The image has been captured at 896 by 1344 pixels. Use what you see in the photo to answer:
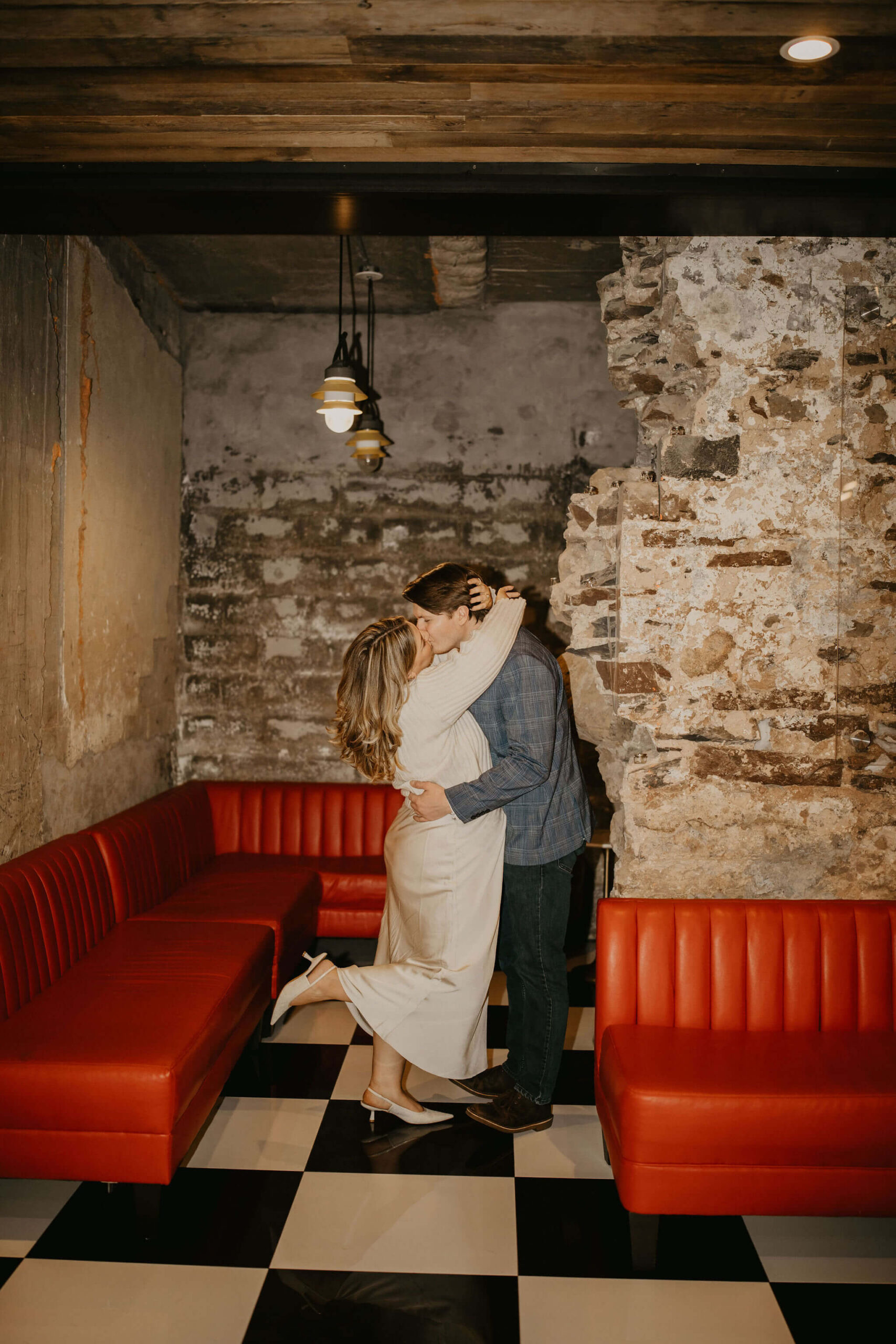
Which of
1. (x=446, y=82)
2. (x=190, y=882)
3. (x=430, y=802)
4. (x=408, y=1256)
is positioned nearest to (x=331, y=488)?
(x=190, y=882)

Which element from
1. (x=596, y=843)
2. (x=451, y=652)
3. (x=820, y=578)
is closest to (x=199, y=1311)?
(x=451, y=652)

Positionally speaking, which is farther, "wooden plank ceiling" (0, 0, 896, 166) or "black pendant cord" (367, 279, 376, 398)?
"black pendant cord" (367, 279, 376, 398)

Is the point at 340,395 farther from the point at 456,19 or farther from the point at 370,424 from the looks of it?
the point at 456,19

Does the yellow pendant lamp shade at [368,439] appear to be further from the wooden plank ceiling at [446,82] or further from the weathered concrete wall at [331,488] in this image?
the wooden plank ceiling at [446,82]

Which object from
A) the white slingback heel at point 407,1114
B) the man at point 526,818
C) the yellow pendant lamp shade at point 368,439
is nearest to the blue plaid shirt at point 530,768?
the man at point 526,818

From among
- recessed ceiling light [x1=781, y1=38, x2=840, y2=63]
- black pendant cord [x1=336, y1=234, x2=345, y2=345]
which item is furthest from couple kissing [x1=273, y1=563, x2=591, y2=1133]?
black pendant cord [x1=336, y1=234, x2=345, y2=345]

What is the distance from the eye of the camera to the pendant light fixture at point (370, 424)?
15.2 feet

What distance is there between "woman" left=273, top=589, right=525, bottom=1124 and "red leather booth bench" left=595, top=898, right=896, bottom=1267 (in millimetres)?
410

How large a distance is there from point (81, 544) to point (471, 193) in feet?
7.48

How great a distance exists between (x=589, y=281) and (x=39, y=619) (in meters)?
3.38

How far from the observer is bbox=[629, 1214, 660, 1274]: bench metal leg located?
2178 mm

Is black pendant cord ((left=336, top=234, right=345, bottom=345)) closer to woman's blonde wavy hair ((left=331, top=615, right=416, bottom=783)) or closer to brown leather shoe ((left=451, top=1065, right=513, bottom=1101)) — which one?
woman's blonde wavy hair ((left=331, top=615, right=416, bottom=783))

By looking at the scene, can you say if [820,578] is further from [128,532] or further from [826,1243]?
[128,532]

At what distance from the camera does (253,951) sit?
3.10m
